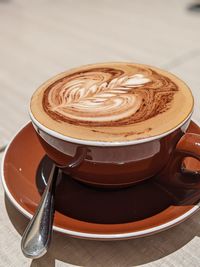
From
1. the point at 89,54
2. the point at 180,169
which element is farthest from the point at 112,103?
the point at 89,54

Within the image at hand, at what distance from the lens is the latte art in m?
0.39

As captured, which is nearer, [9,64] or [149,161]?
[149,161]

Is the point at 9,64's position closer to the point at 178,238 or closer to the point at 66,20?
the point at 66,20

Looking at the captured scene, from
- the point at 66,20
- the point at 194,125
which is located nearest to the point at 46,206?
the point at 194,125

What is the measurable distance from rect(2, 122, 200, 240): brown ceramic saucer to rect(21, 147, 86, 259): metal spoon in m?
0.01

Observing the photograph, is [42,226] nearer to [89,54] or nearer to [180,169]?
[180,169]

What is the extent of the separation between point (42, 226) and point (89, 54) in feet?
1.88

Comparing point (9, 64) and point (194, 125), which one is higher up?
point (194, 125)

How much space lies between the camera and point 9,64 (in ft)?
2.69

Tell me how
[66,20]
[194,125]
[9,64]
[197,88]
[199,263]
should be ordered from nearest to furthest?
[199,263]
[194,125]
[197,88]
[9,64]
[66,20]

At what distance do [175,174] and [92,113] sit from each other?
14 centimetres

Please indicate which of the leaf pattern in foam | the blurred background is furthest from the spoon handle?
the blurred background

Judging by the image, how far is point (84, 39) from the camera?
94cm

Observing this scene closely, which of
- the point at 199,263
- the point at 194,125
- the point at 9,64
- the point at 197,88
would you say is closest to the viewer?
the point at 199,263
